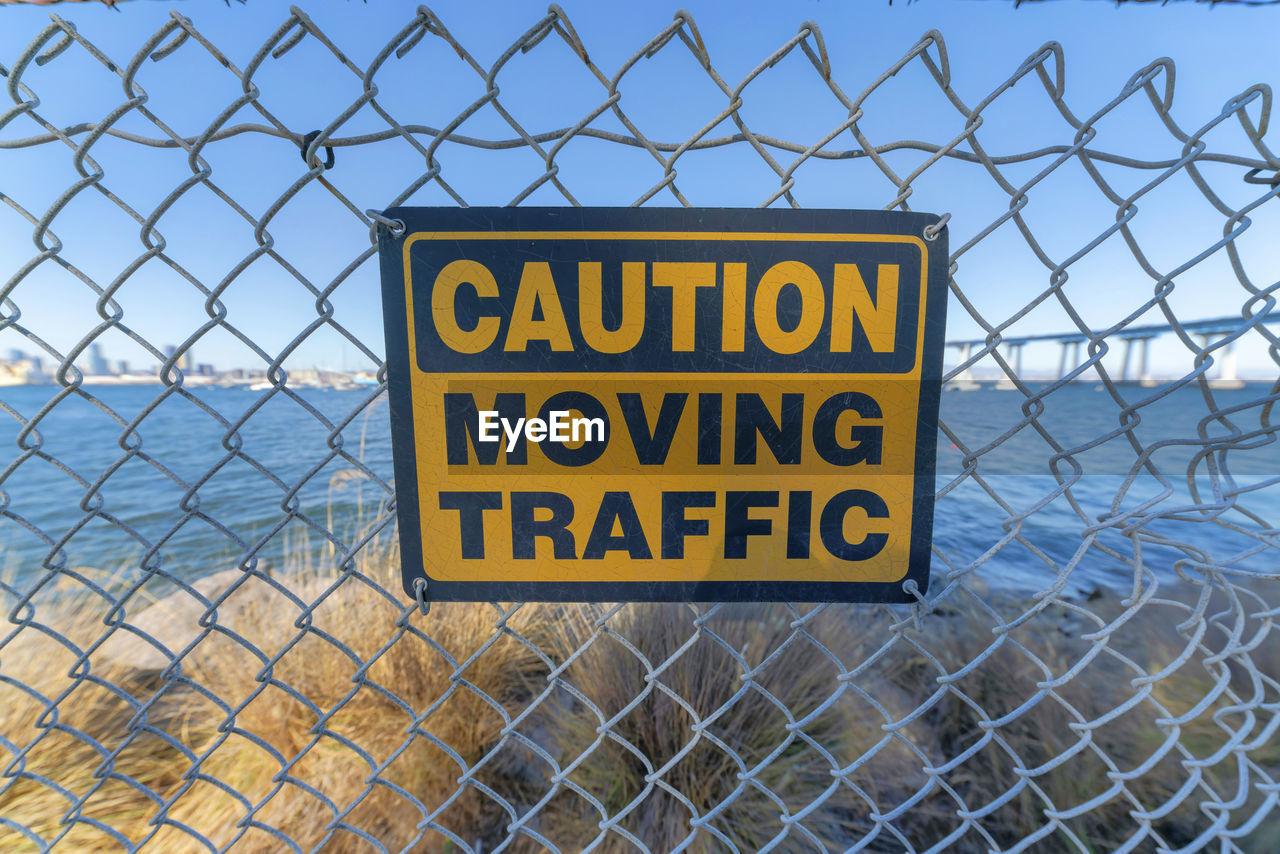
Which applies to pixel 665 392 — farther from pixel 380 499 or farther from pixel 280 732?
pixel 380 499

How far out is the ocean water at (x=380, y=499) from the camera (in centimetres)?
90

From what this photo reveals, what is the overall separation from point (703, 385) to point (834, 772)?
2.46 ft

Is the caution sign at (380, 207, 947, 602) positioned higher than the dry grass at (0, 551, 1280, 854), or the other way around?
the caution sign at (380, 207, 947, 602)

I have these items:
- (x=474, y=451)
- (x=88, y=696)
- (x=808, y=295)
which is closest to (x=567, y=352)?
(x=474, y=451)

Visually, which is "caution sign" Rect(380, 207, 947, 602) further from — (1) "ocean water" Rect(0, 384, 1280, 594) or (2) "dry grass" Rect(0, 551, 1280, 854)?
(2) "dry grass" Rect(0, 551, 1280, 854)

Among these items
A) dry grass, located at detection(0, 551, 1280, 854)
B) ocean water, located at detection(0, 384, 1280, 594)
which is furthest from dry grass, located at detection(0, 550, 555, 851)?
ocean water, located at detection(0, 384, 1280, 594)

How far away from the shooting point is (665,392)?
89cm

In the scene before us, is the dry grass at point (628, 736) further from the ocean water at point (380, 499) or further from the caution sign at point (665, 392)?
the caution sign at point (665, 392)

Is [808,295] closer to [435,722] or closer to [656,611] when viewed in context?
Result: [656,611]

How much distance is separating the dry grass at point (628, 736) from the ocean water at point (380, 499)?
45 centimetres

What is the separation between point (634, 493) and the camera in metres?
0.91

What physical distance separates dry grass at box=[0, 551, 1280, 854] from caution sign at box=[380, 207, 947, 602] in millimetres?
619

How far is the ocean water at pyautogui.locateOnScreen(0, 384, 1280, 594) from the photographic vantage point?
0.90 metres

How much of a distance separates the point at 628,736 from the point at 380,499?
2405 mm
